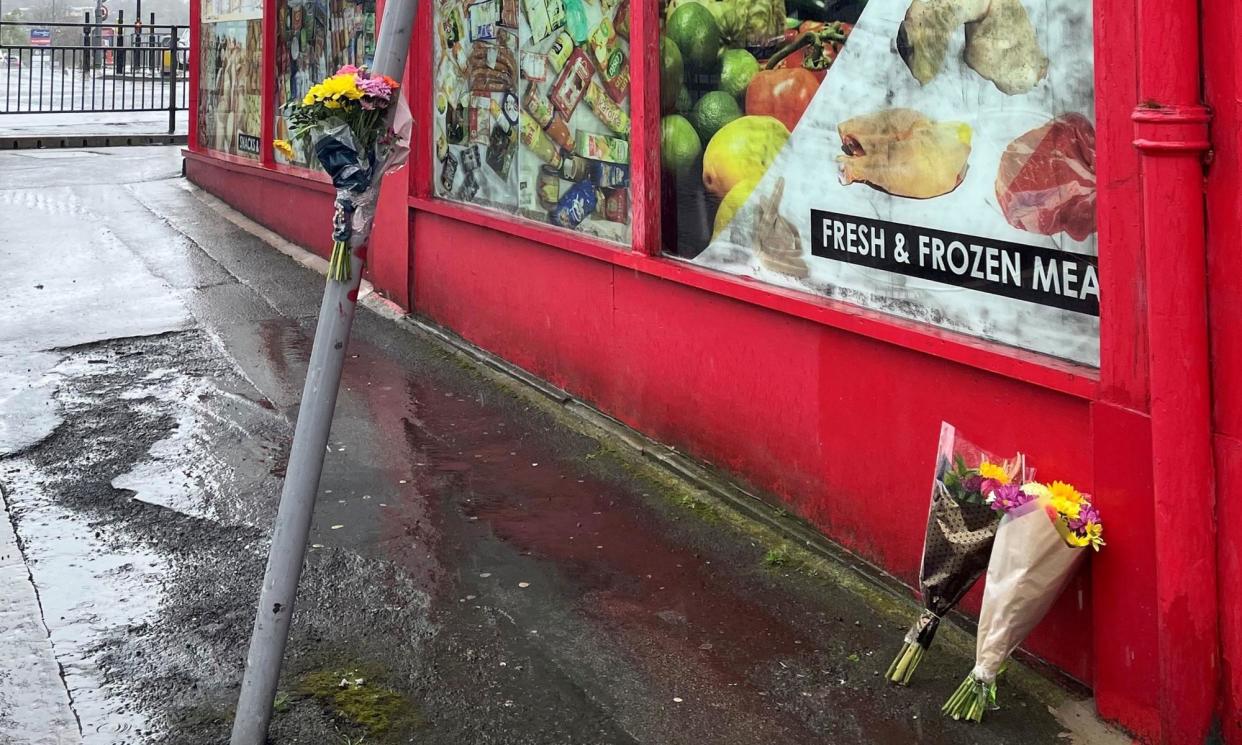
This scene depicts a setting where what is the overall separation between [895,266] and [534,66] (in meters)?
3.56

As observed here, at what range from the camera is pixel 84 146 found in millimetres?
20453

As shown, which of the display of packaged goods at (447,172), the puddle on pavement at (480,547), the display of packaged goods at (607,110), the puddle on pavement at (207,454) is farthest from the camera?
the display of packaged goods at (447,172)

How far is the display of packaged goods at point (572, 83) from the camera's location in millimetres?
7113

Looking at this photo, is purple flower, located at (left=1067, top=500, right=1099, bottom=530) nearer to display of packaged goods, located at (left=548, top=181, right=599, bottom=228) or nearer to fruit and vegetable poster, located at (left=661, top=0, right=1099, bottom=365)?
fruit and vegetable poster, located at (left=661, top=0, right=1099, bottom=365)

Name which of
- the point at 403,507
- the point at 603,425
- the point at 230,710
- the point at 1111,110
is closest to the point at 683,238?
the point at 603,425

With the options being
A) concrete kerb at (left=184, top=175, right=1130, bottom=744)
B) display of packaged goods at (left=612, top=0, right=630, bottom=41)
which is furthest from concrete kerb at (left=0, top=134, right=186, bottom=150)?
display of packaged goods at (left=612, top=0, right=630, bottom=41)

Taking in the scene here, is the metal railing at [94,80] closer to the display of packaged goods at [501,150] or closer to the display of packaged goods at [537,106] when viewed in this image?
the display of packaged goods at [501,150]

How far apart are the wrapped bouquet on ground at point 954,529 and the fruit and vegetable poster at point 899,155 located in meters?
0.44

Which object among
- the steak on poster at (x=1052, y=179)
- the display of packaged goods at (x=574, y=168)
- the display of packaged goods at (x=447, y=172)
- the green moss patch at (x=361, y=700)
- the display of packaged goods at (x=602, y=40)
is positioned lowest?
the green moss patch at (x=361, y=700)

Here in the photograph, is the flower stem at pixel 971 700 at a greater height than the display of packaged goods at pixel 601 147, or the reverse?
the display of packaged goods at pixel 601 147

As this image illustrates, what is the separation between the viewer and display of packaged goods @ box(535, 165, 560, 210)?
7.59 metres

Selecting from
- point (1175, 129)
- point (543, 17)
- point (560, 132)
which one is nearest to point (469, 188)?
point (560, 132)

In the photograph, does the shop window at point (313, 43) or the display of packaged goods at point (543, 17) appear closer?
the display of packaged goods at point (543, 17)

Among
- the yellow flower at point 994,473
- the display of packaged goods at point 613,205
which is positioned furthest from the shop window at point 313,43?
the yellow flower at point 994,473
